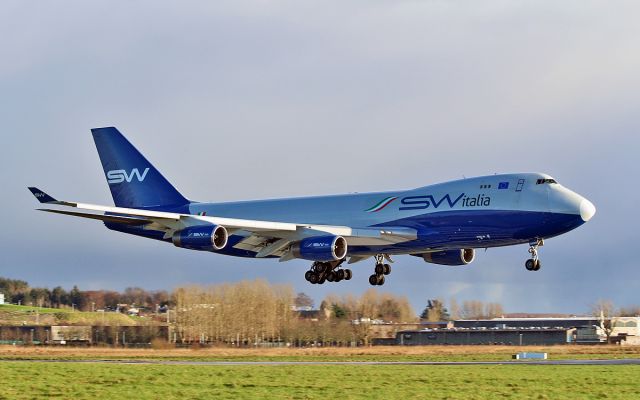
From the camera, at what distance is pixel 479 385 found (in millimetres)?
40500

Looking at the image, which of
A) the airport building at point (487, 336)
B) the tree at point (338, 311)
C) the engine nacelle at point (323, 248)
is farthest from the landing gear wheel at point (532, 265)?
the airport building at point (487, 336)

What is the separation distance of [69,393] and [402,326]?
7121cm

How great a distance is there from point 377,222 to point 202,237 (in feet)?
34.5

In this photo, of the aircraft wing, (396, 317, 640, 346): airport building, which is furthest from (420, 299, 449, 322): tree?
the aircraft wing

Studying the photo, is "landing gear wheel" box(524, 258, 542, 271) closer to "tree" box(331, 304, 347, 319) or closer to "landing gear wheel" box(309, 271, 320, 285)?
"landing gear wheel" box(309, 271, 320, 285)

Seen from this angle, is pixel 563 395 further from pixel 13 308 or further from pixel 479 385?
pixel 13 308

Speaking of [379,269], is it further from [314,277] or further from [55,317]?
[55,317]

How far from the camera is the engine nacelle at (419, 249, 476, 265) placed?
67.2m

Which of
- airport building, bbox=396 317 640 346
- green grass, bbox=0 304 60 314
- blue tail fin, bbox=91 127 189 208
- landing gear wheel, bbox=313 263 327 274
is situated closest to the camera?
landing gear wheel, bbox=313 263 327 274

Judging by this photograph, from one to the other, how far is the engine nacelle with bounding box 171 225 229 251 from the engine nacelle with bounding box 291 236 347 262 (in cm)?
474

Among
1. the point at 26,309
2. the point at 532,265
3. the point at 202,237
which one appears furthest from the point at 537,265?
the point at 26,309

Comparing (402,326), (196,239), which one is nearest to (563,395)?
(196,239)

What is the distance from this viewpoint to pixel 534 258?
2334 inches

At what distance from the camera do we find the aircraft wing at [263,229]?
2413 inches
